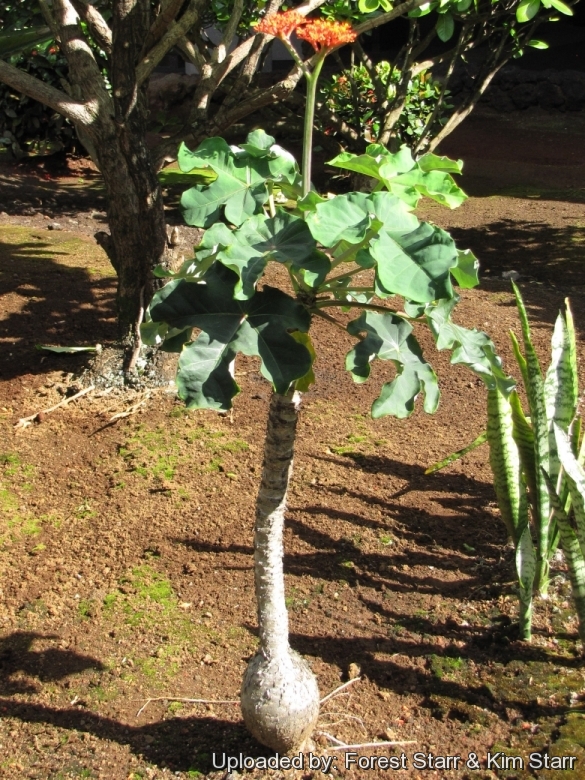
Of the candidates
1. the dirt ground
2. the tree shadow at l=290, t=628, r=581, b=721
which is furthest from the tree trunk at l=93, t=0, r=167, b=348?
the tree shadow at l=290, t=628, r=581, b=721

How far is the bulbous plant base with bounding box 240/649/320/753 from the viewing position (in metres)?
1.99

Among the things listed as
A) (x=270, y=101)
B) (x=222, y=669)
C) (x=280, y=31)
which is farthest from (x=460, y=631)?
(x=270, y=101)

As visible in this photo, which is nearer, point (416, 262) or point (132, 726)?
point (416, 262)

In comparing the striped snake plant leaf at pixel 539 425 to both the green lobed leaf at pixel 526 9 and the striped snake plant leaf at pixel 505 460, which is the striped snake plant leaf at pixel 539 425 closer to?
the striped snake plant leaf at pixel 505 460

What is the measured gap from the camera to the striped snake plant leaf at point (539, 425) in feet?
7.73

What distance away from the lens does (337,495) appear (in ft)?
10.9

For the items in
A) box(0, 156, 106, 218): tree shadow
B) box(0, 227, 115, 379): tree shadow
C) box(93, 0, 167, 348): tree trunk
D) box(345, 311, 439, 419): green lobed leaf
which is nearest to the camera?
box(345, 311, 439, 419): green lobed leaf

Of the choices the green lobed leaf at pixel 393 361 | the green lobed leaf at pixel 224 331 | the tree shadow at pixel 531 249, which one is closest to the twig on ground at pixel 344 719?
the green lobed leaf at pixel 393 361

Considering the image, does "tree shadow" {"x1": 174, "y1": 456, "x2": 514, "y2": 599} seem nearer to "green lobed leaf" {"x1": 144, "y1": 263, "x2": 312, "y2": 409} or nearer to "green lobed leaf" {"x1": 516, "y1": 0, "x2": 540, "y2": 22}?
"green lobed leaf" {"x1": 144, "y1": 263, "x2": 312, "y2": 409}

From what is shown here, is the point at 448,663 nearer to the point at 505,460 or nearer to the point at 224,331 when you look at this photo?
the point at 505,460

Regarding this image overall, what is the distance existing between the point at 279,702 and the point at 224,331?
101 cm

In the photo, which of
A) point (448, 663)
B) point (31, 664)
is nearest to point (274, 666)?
point (448, 663)

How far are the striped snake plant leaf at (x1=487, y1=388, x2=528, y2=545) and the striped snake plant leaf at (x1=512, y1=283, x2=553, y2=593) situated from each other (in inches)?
2.6

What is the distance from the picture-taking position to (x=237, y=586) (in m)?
2.79
